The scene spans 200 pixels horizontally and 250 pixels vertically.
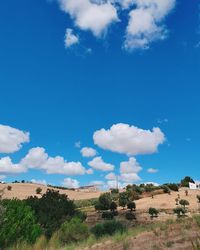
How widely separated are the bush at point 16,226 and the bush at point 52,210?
15.1 feet

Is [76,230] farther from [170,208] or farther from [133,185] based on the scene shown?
[133,185]

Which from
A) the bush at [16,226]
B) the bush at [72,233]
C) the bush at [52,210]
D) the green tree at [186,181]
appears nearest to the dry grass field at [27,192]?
the green tree at [186,181]

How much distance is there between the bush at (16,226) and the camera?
22.1 m

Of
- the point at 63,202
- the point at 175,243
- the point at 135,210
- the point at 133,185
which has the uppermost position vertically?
the point at 133,185

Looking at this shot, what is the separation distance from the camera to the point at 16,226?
23.3 metres

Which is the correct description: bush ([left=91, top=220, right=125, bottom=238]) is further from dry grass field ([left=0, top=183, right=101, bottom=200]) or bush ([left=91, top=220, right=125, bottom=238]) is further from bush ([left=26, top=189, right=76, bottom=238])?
dry grass field ([left=0, top=183, right=101, bottom=200])

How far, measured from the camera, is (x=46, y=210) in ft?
112

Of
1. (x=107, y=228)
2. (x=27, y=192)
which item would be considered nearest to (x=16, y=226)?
(x=107, y=228)

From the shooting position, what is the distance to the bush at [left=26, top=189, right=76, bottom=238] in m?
31.8

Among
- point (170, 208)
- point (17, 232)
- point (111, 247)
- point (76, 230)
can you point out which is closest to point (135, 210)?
point (170, 208)

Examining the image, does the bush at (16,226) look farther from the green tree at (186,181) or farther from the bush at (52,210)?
the green tree at (186,181)

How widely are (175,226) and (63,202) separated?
17.5 meters

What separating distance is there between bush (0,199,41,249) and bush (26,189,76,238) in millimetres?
4604

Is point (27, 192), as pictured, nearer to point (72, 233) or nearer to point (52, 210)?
point (52, 210)
